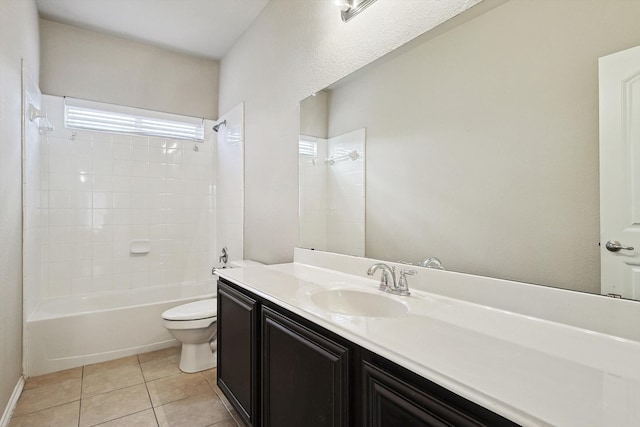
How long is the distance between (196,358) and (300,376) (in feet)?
5.25

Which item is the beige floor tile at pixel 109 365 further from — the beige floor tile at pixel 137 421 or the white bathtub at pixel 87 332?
the beige floor tile at pixel 137 421

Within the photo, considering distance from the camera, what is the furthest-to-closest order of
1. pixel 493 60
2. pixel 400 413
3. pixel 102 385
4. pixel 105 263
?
pixel 105 263
pixel 102 385
pixel 493 60
pixel 400 413

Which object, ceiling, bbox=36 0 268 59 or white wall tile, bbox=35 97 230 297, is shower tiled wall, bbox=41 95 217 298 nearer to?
white wall tile, bbox=35 97 230 297

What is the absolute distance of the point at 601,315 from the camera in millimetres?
818

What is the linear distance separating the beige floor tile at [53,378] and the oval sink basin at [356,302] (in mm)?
2127

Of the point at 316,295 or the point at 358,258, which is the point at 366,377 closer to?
the point at 316,295

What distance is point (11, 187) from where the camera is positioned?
6.29 feet

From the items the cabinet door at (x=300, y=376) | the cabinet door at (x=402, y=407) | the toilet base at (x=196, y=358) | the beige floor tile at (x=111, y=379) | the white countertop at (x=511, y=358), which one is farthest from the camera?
the toilet base at (x=196, y=358)

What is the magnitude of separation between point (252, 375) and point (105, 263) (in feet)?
7.96

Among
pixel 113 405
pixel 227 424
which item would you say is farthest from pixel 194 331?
pixel 227 424

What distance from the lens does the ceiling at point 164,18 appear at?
2.57 m

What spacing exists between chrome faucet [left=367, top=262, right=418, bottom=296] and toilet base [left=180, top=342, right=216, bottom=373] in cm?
171

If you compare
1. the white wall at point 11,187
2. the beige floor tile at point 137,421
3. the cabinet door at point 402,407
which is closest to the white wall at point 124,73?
the white wall at point 11,187

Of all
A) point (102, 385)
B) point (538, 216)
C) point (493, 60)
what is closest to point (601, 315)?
point (538, 216)
